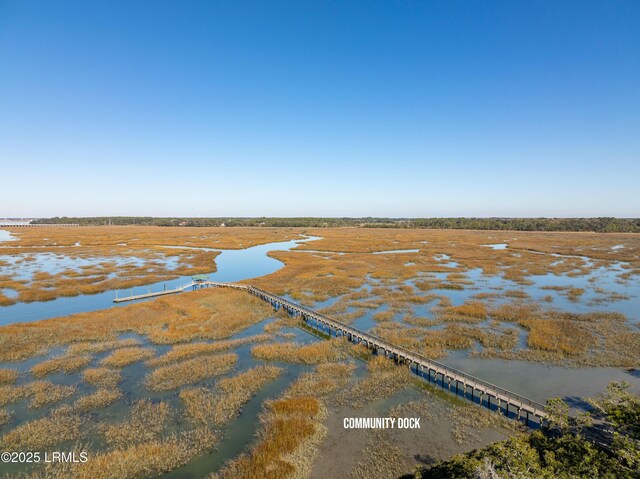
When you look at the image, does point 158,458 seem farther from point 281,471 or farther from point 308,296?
point 308,296

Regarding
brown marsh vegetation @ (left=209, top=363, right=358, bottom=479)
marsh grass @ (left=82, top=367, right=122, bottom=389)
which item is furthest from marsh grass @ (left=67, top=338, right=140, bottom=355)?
brown marsh vegetation @ (left=209, top=363, right=358, bottom=479)

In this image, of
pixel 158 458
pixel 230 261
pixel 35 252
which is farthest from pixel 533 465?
pixel 35 252

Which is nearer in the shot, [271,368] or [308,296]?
[271,368]

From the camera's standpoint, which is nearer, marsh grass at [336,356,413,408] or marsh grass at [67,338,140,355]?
marsh grass at [336,356,413,408]

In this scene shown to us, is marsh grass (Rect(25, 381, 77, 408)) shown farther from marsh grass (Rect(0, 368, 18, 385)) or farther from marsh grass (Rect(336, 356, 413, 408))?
marsh grass (Rect(336, 356, 413, 408))

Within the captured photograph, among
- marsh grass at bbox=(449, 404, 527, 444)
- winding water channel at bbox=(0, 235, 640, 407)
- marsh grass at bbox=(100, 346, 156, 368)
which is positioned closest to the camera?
marsh grass at bbox=(449, 404, 527, 444)

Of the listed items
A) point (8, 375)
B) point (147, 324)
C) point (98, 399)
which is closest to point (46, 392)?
point (98, 399)

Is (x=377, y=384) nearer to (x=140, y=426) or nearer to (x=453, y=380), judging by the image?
(x=453, y=380)
